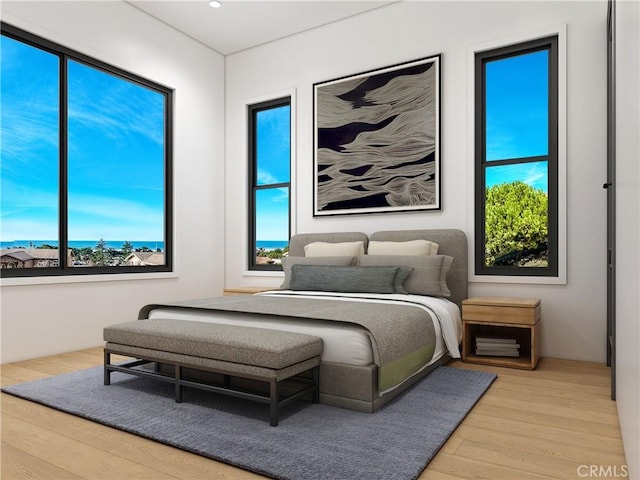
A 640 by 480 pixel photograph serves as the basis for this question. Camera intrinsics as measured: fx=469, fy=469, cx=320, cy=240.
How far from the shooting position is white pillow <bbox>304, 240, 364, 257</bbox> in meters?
4.21

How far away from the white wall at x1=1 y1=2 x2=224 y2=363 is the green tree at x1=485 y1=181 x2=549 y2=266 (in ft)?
9.87

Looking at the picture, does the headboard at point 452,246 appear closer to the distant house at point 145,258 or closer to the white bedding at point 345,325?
the white bedding at point 345,325

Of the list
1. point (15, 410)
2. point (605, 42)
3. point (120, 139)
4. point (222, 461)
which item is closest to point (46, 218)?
point (120, 139)

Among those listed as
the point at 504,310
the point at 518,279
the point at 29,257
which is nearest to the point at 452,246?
the point at 518,279

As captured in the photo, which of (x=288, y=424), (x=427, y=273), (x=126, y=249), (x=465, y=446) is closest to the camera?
(x=465, y=446)

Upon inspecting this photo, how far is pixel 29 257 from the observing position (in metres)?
Answer: 3.82

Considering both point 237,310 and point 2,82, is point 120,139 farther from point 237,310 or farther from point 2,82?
point 237,310

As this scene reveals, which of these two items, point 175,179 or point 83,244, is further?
point 175,179

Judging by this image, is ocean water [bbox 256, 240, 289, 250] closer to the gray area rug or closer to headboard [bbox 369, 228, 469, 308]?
headboard [bbox 369, 228, 469, 308]

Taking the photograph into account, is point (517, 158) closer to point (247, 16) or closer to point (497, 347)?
point (497, 347)

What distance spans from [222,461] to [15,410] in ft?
4.39

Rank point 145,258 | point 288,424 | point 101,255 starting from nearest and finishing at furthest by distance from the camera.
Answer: point 288,424 → point 101,255 → point 145,258

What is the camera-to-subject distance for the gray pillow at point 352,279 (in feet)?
11.8

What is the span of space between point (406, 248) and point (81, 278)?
275cm
